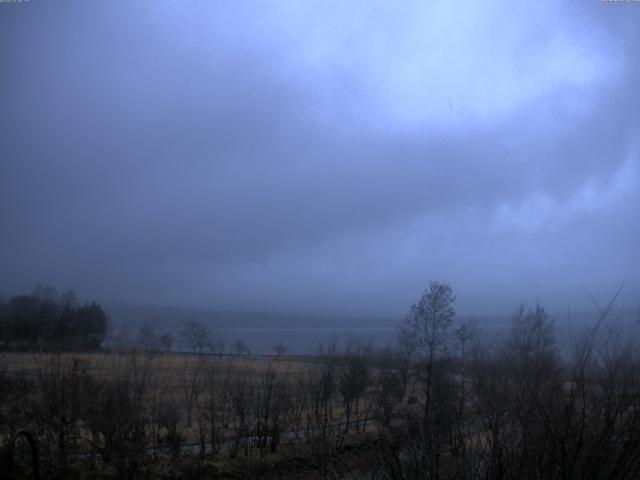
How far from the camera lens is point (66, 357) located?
74.9 ft

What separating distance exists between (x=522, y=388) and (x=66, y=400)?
18895mm

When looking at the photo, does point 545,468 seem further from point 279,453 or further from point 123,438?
point 279,453

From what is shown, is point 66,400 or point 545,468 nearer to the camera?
point 545,468

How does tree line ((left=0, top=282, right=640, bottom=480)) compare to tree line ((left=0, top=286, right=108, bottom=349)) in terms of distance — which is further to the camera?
tree line ((left=0, top=286, right=108, bottom=349))

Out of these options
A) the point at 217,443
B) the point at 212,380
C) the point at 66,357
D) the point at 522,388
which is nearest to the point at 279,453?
the point at 217,443

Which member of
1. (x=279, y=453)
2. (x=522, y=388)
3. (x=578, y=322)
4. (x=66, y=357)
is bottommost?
(x=279, y=453)

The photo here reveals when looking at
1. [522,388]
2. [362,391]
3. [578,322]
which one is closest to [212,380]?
[362,391]

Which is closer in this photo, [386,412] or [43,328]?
[386,412]

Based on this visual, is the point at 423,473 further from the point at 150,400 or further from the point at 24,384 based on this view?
the point at 24,384

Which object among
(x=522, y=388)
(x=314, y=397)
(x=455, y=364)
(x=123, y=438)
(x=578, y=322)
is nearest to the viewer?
(x=522, y=388)

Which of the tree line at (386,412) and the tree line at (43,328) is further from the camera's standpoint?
the tree line at (43,328)

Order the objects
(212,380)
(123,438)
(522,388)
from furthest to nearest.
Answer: (212,380), (123,438), (522,388)

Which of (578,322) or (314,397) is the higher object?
(578,322)

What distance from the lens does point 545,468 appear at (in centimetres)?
588
